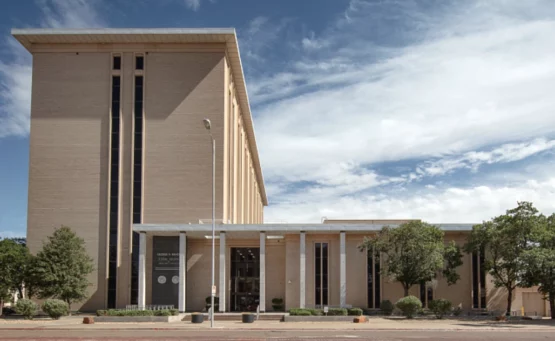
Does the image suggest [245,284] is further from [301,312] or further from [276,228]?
[301,312]

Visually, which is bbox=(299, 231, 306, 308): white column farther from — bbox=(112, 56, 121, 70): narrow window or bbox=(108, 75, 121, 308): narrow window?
bbox=(112, 56, 121, 70): narrow window

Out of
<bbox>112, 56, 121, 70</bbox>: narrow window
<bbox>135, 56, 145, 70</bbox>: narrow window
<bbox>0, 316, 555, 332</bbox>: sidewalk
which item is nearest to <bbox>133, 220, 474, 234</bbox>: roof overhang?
<bbox>0, 316, 555, 332</bbox>: sidewalk

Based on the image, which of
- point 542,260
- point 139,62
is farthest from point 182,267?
point 542,260

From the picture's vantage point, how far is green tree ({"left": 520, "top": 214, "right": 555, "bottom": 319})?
42.1 metres

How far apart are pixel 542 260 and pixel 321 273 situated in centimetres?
1851

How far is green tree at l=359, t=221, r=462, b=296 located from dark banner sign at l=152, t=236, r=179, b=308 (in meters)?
16.3

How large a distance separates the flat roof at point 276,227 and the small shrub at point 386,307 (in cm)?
580

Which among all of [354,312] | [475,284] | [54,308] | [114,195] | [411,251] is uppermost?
[114,195]

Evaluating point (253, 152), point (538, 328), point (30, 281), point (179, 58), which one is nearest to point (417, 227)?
point (538, 328)

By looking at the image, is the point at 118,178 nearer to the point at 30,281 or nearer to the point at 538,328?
the point at 30,281

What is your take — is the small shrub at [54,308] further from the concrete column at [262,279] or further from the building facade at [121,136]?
the concrete column at [262,279]

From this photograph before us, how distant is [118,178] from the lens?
184 feet

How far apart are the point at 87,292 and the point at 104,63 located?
20393 mm

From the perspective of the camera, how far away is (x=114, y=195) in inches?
2216
